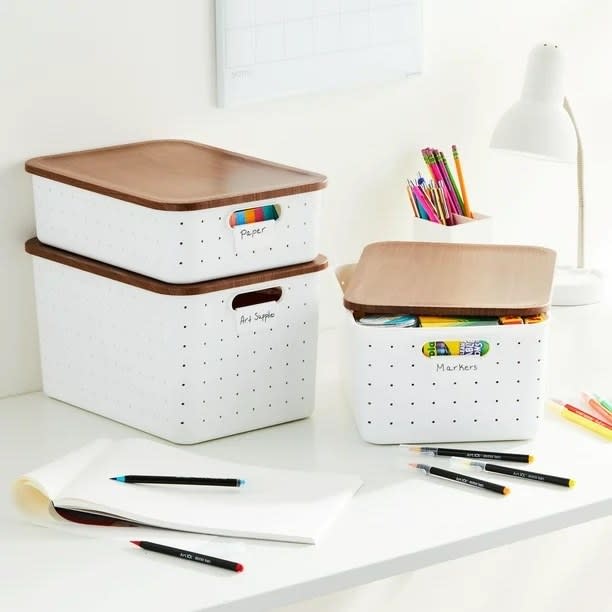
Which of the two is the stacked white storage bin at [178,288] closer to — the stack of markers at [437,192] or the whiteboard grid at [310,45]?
the whiteboard grid at [310,45]

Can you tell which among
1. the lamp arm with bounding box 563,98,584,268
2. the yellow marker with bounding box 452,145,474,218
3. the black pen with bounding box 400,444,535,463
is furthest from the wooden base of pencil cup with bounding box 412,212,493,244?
the black pen with bounding box 400,444,535,463

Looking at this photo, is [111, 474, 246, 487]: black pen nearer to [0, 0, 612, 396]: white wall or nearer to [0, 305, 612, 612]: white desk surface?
[0, 305, 612, 612]: white desk surface

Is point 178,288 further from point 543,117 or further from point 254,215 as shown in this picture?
point 543,117

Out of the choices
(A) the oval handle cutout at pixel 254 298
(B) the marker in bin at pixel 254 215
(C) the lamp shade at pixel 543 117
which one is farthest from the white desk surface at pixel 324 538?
(C) the lamp shade at pixel 543 117

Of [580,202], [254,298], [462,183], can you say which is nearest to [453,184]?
[462,183]

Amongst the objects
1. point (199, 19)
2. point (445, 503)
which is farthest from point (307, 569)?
point (199, 19)

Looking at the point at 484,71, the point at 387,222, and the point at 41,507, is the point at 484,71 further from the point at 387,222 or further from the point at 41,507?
the point at 41,507

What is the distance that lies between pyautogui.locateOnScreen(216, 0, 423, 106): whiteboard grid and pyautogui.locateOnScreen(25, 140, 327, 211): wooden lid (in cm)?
13

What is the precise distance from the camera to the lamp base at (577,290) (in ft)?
5.94

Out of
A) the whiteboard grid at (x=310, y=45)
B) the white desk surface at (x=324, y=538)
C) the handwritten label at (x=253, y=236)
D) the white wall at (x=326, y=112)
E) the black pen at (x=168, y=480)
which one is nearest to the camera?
the white desk surface at (x=324, y=538)

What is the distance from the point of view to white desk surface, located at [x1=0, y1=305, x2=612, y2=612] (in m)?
1.05

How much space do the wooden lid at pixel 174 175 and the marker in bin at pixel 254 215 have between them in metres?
0.02

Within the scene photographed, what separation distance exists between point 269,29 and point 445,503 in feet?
2.30

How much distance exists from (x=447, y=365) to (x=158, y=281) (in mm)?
337
